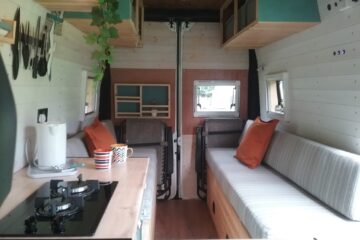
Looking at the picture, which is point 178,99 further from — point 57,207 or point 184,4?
point 57,207

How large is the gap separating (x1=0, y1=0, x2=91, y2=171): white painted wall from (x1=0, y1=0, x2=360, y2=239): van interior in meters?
0.01

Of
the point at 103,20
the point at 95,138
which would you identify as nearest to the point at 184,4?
the point at 95,138

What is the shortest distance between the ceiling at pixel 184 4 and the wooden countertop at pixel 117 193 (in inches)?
95.1

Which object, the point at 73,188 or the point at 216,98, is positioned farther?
the point at 216,98

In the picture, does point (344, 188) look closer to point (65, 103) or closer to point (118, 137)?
point (65, 103)

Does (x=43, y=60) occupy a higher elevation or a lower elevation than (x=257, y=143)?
higher

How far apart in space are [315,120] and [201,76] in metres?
1.89

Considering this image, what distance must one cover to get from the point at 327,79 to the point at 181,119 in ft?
7.09

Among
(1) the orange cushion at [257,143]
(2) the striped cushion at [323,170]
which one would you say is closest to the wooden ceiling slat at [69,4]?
(2) the striped cushion at [323,170]

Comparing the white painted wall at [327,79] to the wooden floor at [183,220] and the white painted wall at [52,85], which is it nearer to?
the wooden floor at [183,220]

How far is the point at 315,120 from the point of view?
9.13ft

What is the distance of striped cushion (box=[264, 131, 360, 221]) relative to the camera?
1.90 m

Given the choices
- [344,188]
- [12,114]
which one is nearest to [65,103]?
[12,114]

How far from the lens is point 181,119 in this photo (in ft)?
14.4
